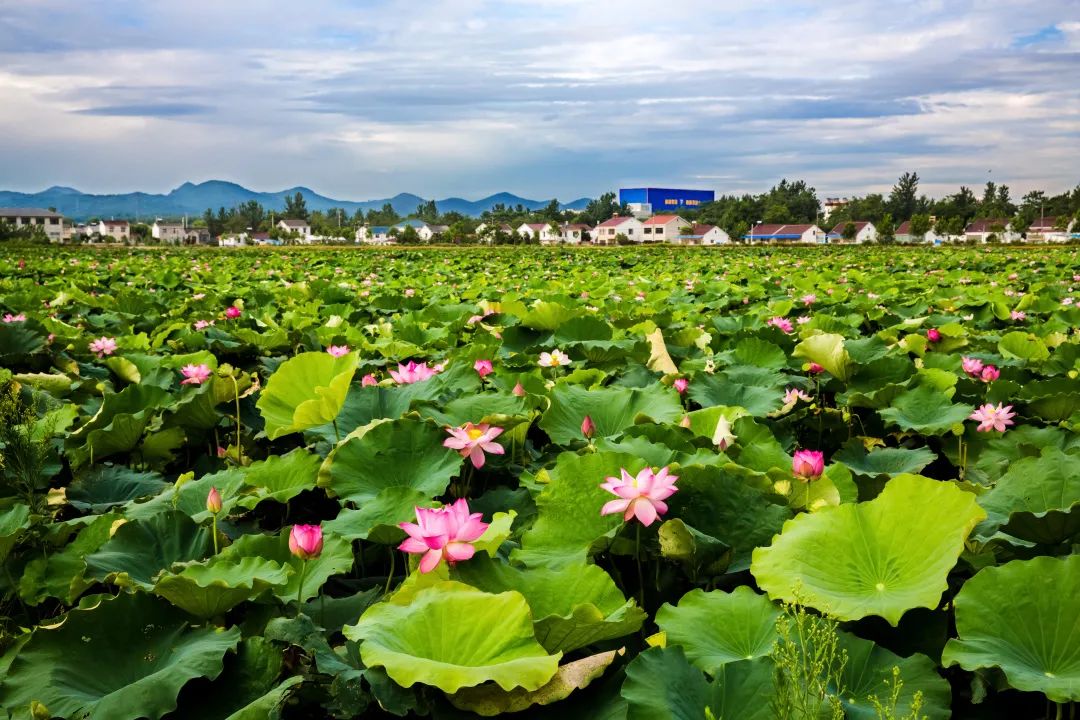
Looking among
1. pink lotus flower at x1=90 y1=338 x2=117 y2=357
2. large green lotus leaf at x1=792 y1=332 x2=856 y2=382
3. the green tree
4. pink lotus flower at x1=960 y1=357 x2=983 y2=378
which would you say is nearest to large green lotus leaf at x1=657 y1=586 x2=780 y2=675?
large green lotus leaf at x1=792 y1=332 x2=856 y2=382

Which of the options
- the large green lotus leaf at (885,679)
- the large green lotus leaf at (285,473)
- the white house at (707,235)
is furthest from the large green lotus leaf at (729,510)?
the white house at (707,235)

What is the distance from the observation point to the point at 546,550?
50.6 inches

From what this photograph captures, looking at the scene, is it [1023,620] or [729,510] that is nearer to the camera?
[1023,620]

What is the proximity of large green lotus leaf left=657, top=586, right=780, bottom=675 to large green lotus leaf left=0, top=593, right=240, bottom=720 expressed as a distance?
0.61 meters

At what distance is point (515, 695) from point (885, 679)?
471 mm

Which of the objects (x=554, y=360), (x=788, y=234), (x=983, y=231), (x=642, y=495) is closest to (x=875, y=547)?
(x=642, y=495)

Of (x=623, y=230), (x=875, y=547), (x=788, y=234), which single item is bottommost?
(x=875, y=547)

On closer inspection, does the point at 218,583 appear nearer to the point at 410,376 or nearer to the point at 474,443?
the point at 474,443

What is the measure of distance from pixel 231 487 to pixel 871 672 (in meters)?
1.26

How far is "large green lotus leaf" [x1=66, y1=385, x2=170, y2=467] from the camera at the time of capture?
1.96 metres

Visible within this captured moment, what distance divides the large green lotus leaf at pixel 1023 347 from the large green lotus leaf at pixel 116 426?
123 inches

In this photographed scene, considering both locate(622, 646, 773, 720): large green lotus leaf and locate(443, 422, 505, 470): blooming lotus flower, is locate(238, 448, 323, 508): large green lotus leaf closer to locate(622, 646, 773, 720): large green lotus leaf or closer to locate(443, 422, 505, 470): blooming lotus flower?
locate(443, 422, 505, 470): blooming lotus flower

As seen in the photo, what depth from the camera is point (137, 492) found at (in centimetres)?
190

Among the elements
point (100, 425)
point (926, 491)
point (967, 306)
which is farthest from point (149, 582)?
point (967, 306)
